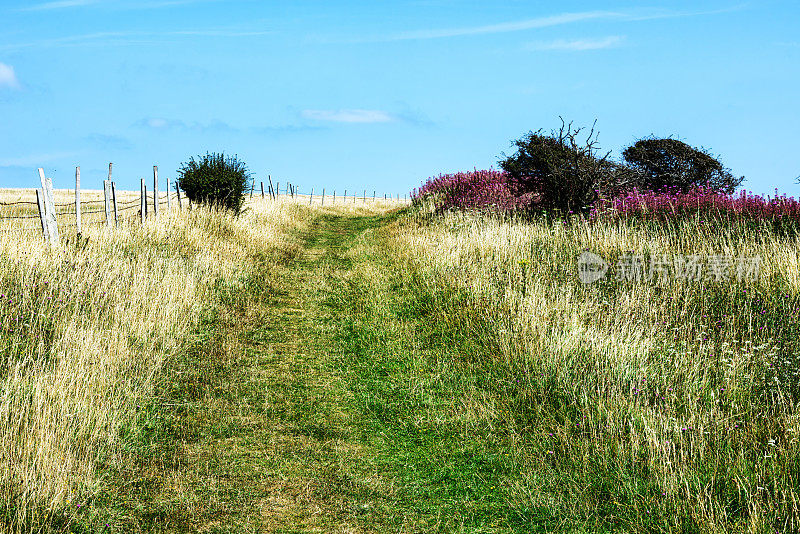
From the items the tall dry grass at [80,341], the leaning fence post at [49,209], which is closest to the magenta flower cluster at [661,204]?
the tall dry grass at [80,341]

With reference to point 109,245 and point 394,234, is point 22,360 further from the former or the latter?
point 394,234

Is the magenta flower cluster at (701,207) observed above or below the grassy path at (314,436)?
above

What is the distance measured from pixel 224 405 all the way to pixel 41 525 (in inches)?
101

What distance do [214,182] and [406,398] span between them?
1421 centimetres

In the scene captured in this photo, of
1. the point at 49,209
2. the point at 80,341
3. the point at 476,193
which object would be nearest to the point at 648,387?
the point at 80,341

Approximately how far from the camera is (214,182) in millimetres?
19125

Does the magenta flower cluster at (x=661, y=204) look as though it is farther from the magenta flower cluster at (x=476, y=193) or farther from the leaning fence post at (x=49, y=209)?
the leaning fence post at (x=49, y=209)

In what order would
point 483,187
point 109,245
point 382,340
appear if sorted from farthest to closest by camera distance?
point 483,187 → point 109,245 → point 382,340

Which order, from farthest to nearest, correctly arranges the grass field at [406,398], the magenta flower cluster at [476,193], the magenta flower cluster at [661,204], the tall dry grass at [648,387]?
the magenta flower cluster at [476,193], the magenta flower cluster at [661,204], the grass field at [406,398], the tall dry grass at [648,387]

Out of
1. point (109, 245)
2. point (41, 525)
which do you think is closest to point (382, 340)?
point (41, 525)

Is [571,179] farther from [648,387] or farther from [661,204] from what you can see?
[648,387]

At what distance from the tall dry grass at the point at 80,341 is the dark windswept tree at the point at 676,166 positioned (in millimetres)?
17133

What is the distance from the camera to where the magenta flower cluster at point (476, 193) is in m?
18.9

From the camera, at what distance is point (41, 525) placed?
14.2 ft
